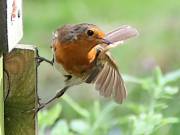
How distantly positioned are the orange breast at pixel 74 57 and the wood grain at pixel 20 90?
Answer: 0.94 ft

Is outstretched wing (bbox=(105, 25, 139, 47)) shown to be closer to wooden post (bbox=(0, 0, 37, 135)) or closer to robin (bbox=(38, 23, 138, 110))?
robin (bbox=(38, 23, 138, 110))

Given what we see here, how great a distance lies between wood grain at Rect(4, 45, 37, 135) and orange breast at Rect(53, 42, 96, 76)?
0.29 metres

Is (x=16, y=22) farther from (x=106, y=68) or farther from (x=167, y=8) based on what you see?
(x=167, y=8)

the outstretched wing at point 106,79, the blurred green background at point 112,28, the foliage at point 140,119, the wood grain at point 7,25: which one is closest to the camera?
the wood grain at point 7,25

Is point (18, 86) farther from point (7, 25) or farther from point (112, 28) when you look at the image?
point (112, 28)

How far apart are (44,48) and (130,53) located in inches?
25.0

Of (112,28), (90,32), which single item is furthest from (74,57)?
(112,28)

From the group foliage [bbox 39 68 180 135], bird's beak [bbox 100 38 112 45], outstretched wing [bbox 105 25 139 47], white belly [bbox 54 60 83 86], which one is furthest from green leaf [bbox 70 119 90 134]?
bird's beak [bbox 100 38 112 45]

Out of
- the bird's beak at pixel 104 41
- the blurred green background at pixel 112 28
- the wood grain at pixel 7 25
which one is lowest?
the blurred green background at pixel 112 28

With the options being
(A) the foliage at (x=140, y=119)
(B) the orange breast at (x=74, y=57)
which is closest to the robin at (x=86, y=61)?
(B) the orange breast at (x=74, y=57)

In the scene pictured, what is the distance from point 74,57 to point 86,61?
0.18 ft

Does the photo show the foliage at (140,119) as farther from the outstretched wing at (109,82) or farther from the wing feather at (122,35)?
the wing feather at (122,35)

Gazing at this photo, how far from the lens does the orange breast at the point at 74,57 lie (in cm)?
384

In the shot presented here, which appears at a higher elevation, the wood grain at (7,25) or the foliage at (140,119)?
the wood grain at (7,25)
